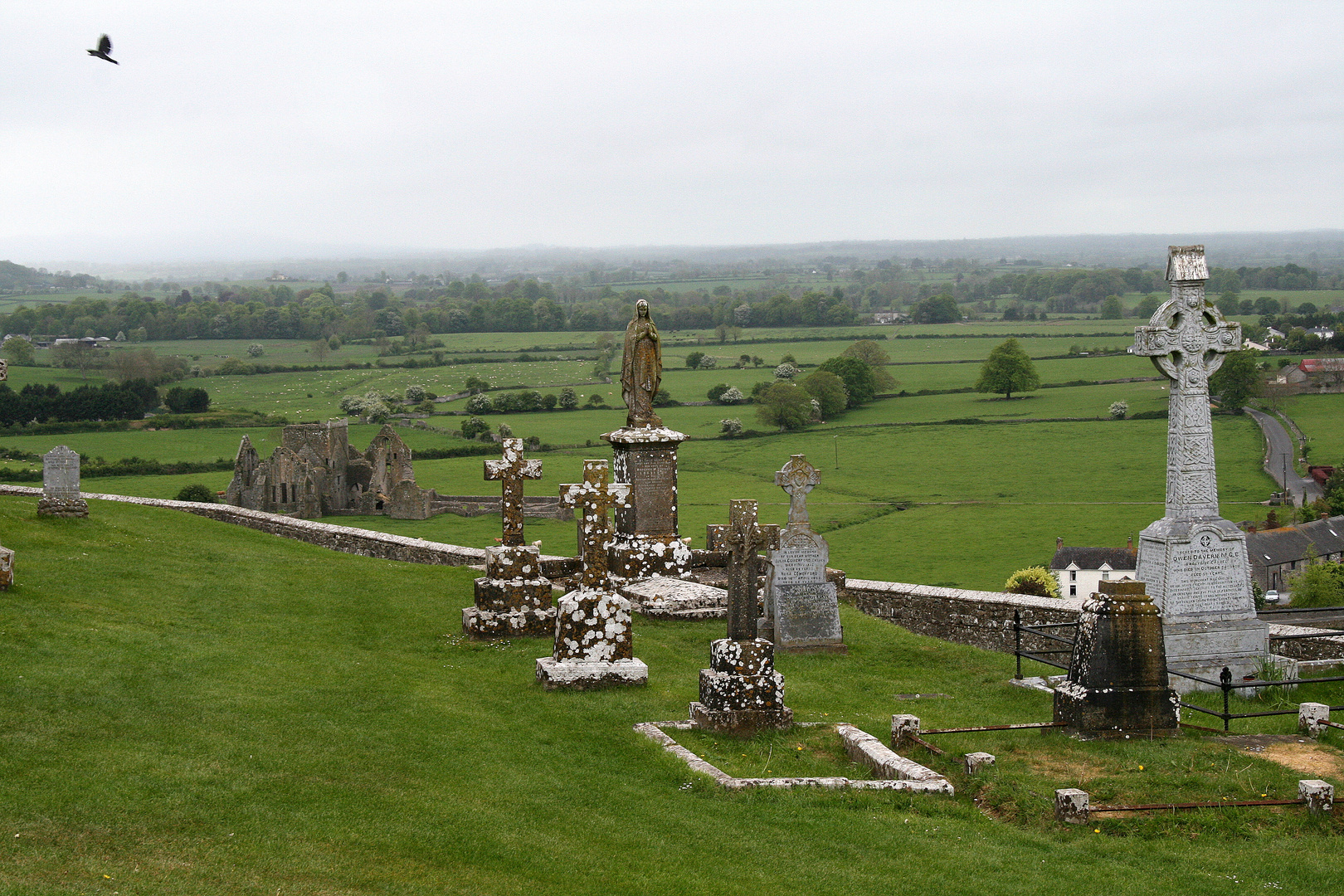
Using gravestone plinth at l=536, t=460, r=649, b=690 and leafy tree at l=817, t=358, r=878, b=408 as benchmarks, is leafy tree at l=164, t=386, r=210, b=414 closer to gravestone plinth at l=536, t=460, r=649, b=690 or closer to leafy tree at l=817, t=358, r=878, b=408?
leafy tree at l=817, t=358, r=878, b=408

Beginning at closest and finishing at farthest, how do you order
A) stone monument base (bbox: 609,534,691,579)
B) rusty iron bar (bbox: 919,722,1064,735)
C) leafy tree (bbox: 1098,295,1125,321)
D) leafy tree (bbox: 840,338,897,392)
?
rusty iron bar (bbox: 919,722,1064,735) → stone monument base (bbox: 609,534,691,579) → leafy tree (bbox: 840,338,897,392) → leafy tree (bbox: 1098,295,1125,321)

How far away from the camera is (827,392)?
→ 8675 cm

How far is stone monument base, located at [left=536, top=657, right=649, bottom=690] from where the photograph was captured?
1248 centimetres

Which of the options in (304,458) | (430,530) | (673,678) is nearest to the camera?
(673,678)

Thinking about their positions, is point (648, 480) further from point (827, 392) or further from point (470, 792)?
point (827, 392)

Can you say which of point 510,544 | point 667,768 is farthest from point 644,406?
point 667,768

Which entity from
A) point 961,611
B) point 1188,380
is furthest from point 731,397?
point 1188,380

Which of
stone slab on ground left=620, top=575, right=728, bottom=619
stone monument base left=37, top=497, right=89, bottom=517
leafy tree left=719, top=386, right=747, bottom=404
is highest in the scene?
stone monument base left=37, top=497, right=89, bottom=517

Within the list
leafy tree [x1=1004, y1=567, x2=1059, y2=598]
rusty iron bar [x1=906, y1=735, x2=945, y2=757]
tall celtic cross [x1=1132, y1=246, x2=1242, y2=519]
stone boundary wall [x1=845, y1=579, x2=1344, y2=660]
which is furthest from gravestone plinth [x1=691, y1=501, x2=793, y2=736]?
leafy tree [x1=1004, y1=567, x2=1059, y2=598]

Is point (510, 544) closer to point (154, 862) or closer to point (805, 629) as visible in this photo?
point (805, 629)

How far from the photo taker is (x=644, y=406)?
20.9 m

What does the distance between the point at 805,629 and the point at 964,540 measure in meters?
34.7

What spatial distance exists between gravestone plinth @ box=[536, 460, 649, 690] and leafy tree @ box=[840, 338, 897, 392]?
82.7 m

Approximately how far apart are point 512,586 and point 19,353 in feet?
344
